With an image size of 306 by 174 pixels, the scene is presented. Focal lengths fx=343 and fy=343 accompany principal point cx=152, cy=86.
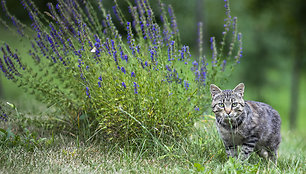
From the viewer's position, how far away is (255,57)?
11297 mm

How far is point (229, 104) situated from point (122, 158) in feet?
3.79

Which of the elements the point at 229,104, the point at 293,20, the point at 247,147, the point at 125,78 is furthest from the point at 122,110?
the point at 293,20

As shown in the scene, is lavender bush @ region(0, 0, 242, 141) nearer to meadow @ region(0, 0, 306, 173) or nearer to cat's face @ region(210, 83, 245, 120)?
meadow @ region(0, 0, 306, 173)

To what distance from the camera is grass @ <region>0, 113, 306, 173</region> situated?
297cm

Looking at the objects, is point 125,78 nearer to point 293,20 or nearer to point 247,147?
point 247,147

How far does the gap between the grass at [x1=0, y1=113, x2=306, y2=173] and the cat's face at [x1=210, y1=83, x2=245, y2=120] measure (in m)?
0.41

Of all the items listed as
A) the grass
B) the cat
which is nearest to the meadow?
the grass

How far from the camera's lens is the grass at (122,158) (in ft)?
9.75

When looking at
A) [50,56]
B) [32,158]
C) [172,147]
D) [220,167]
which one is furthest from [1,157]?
[220,167]

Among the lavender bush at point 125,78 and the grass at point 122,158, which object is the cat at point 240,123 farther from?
the lavender bush at point 125,78

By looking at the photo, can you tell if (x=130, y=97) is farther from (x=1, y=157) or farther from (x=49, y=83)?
(x=1, y=157)

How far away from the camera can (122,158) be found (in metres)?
3.34

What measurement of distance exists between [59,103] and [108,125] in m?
0.83

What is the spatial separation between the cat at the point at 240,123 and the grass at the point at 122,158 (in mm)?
194
